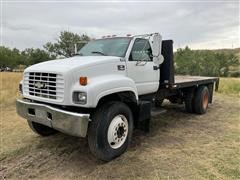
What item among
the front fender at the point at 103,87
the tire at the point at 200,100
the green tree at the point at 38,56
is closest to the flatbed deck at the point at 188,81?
the tire at the point at 200,100

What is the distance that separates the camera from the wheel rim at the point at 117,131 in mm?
4359

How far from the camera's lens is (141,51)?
555 cm

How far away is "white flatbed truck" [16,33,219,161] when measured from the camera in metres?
4.06

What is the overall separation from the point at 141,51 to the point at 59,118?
238 cm

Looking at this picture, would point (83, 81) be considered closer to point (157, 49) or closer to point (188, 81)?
point (157, 49)

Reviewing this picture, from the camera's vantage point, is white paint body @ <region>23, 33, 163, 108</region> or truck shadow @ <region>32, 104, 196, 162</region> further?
truck shadow @ <region>32, 104, 196, 162</region>

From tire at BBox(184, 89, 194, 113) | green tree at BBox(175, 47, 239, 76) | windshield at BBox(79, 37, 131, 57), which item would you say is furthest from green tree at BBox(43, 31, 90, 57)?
green tree at BBox(175, 47, 239, 76)

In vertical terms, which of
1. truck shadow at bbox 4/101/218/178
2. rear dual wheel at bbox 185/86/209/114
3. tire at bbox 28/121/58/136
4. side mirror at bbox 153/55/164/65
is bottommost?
truck shadow at bbox 4/101/218/178

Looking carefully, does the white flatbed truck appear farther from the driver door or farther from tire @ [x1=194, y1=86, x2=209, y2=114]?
tire @ [x1=194, y1=86, x2=209, y2=114]

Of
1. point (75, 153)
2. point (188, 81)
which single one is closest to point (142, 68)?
point (75, 153)

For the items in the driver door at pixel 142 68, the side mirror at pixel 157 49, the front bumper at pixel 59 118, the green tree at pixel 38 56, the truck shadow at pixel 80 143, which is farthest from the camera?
the green tree at pixel 38 56

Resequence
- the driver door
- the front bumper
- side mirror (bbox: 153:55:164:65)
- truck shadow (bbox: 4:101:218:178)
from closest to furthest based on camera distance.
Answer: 1. the front bumper
2. truck shadow (bbox: 4:101:218:178)
3. the driver door
4. side mirror (bbox: 153:55:164:65)

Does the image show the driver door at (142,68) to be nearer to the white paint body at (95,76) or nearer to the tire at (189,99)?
the white paint body at (95,76)

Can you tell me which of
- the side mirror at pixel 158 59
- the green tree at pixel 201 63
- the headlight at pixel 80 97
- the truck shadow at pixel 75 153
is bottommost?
the truck shadow at pixel 75 153
